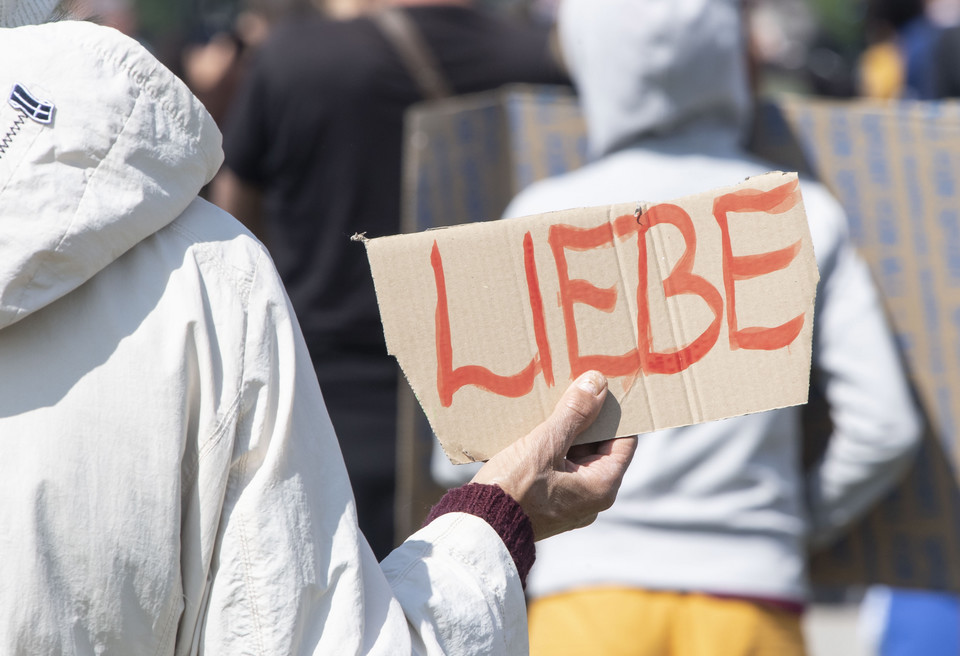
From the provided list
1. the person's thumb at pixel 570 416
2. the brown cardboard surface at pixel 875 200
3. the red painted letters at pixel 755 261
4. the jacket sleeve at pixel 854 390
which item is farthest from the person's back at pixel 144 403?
the brown cardboard surface at pixel 875 200

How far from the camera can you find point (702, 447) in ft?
6.68

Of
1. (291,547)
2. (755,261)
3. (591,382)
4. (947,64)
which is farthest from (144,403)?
Answer: (947,64)

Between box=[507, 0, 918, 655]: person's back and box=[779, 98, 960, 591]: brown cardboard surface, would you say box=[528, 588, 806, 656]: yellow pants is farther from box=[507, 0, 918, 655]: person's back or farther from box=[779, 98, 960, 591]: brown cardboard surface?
box=[779, 98, 960, 591]: brown cardboard surface

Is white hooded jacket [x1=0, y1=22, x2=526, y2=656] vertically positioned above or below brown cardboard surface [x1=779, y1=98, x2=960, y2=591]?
above

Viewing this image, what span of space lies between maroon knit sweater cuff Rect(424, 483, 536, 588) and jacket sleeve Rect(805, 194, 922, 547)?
107 cm

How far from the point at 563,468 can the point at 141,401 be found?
48cm

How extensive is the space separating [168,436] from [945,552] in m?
1.80

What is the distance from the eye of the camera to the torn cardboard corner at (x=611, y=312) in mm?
1250

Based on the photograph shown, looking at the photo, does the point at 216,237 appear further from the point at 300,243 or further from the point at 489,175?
the point at 300,243

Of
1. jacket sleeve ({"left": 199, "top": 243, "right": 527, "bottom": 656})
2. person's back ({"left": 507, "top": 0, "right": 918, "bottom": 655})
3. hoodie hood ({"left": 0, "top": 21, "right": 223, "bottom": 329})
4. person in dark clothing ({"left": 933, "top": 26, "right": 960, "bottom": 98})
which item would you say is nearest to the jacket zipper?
hoodie hood ({"left": 0, "top": 21, "right": 223, "bottom": 329})

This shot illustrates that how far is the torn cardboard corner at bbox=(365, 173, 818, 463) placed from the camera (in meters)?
1.25

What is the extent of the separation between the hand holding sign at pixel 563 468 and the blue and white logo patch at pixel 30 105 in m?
0.53

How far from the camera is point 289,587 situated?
3.19 ft

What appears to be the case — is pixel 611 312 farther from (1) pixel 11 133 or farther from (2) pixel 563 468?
(1) pixel 11 133
